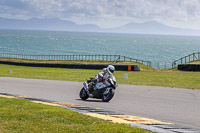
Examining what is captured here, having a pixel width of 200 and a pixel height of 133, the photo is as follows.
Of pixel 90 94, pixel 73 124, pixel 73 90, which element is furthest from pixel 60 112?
pixel 73 90

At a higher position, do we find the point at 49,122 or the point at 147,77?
the point at 147,77

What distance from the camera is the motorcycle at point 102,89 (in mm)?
13117

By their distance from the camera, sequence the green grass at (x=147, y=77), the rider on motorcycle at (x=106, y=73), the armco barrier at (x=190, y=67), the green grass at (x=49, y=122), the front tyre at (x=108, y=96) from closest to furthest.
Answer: the green grass at (x=49, y=122)
the rider on motorcycle at (x=106, y=73)
the front tyre at (x=108, y=96)
the green grass at (x=147, y=77)
the armco barrier at (x=190, y=67)

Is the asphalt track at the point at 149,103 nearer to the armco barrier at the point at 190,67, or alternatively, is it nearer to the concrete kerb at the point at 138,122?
the concrete kerb at the point at 138,122

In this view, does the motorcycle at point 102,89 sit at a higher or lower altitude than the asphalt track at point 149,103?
higher

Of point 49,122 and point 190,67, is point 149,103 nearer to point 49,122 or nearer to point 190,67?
point 49,122

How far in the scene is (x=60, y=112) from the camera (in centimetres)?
1008

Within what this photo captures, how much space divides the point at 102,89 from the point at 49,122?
504 cm

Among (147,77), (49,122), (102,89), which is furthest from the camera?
(147,77)

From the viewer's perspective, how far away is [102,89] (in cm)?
1351

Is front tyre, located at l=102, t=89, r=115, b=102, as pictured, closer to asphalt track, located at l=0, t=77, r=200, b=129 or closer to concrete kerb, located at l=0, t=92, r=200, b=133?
asphalt track, located at l=0, t=77, r=200, b=129

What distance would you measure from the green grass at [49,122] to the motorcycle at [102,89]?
309 cm

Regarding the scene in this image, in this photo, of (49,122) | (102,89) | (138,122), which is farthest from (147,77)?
(49,122)

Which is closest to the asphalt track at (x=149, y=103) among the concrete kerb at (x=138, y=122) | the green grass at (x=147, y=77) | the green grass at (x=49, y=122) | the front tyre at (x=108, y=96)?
the front tyre at (x=108, y=96)
